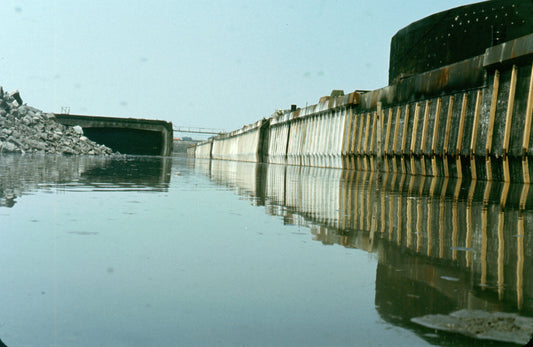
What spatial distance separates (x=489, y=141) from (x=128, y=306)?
12.8 meters

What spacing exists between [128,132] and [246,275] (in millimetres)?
59886

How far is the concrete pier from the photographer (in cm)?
5388

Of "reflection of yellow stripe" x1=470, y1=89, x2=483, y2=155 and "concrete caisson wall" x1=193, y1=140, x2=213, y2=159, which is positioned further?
"concrete caisson wall" x1=193, y1=140, x2=213, y2=159

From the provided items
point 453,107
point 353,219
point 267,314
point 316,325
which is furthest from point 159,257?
point 453,107

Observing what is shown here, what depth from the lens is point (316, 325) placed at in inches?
72.7

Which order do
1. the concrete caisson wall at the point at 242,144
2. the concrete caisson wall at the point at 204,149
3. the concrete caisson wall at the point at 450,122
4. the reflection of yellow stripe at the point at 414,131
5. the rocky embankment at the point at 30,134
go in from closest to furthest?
the concrete caisson wall at the point at 450,122, the reflection of yellow stripe at the point at 414,131, the rocky embankment at the point at 30,134, the concrete caisson wall at the point at 242,144, the concrete caisson wall at the point at 204,149

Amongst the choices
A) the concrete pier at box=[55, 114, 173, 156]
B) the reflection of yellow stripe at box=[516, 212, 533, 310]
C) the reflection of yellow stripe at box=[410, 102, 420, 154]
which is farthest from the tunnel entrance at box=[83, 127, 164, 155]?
the reflection of yellow stripe at box=[516, 212, 533, 310]

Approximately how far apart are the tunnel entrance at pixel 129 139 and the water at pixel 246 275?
5595cm

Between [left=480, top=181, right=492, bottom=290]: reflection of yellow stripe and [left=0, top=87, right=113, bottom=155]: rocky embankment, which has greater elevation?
[left=0, top=87, right=113, bottom=155]: rocky embankment

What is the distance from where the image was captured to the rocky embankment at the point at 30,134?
31.1 metres

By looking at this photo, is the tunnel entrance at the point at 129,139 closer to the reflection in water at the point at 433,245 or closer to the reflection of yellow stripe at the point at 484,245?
the reflection in water at the point at 433,245

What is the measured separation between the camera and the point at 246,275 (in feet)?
8.43

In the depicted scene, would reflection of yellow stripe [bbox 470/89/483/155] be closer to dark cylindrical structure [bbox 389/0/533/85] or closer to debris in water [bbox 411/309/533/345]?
dark cylindrical structure [bbox 389/0/533/85]

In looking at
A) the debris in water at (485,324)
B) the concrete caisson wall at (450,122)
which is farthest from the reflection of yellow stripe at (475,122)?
the debris in water at (485,324)
